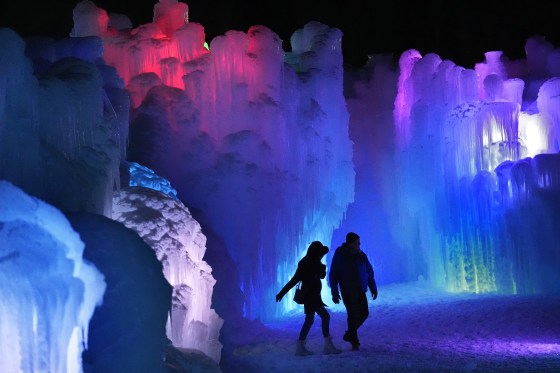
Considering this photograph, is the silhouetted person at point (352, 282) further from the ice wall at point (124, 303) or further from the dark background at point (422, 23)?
the dark background at point (422, 23)

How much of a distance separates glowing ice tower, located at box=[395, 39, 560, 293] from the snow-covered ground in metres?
1.36

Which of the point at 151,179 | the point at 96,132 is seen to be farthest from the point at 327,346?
the point at 151,179

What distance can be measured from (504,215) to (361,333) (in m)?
6.46

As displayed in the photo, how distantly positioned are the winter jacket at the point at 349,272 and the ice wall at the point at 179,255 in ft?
5.78

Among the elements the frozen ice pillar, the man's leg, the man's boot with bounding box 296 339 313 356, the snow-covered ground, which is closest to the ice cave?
the frozen ice pillar

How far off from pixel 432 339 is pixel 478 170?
798 cm

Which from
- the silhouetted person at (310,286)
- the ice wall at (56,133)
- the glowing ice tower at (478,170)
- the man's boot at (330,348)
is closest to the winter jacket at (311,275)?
the silhouetted person at (310,286)

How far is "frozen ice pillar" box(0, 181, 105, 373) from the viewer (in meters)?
4.86

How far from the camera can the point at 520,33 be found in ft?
79.9

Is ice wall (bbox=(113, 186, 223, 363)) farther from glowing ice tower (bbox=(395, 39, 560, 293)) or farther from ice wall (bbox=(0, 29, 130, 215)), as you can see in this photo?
glowing ice tower (bbox=(395, 39, 560, 293))

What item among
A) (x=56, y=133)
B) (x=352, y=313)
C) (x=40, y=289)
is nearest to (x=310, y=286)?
(x=352, y=313)

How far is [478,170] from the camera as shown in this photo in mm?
16906

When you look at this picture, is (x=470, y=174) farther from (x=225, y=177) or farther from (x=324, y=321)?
(x=324, y=321)

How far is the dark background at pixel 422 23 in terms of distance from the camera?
24.2m
